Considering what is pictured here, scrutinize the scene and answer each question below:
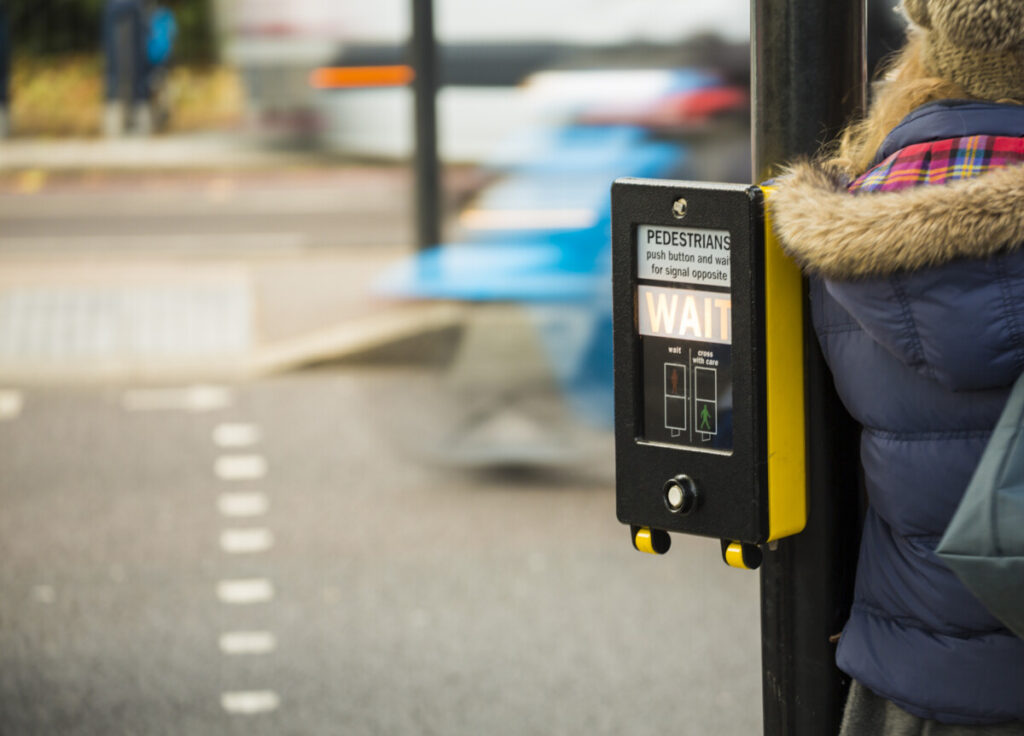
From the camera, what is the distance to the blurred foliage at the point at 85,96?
70.5 ft

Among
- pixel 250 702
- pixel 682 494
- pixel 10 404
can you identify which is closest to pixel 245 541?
pixel 250 702

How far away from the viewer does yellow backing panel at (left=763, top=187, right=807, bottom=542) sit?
2.23 m

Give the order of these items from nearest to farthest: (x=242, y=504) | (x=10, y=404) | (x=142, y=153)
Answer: (x=242, y=504) → (x=10, y=404) → (x=142, y=153)

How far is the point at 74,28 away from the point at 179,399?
66.8 ft

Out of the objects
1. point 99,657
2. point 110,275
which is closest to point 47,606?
point 99,657

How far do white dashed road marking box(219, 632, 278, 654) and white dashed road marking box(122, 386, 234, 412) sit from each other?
9.23 feet

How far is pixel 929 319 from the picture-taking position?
203 cm

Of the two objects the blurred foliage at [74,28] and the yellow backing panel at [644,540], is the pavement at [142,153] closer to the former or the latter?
the blurred foliage at [74,28]

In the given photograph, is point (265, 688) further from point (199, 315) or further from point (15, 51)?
point (15, 51)

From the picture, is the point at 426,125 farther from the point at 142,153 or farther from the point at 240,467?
the point at 142,153

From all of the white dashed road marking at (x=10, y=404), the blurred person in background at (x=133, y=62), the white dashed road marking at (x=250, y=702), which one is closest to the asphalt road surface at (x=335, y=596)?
the white dashed road marking at (x=250, y=702)

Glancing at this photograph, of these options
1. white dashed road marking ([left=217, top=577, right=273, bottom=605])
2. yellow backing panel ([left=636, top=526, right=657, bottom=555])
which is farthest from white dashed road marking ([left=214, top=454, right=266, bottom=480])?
yellow backing panel ([left=636, top=526, right=657, bottom=555])

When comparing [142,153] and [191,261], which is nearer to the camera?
[191,261]

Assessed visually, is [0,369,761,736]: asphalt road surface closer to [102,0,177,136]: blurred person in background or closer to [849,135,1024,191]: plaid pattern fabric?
[849,135,1024,191]: plaid pattern fabric
